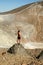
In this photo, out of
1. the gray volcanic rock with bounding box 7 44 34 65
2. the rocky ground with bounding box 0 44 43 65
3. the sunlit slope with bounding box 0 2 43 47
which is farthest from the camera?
the sunlit slope with bounding box 0 2 43 47

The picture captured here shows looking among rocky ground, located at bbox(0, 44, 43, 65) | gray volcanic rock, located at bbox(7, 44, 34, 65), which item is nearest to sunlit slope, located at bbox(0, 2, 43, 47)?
gray volcanic rock, located at bbox(7, 44, 34, 65)

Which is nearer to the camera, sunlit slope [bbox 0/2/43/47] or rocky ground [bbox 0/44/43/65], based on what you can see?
rocky ground [bbox 0/44/43/65]

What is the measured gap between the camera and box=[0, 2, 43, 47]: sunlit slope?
47.6 m

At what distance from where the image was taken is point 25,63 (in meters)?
20.1

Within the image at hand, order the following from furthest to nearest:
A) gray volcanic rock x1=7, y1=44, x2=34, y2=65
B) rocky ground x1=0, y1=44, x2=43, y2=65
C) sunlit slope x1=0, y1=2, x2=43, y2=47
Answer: sunlit slope x1=0, y1=2, x2=43, y2=47
gray volcanic rock x1=7, y1=44, x2=34, y2=65
rocky ground x1=0, y1=44, x2=43, y2=65

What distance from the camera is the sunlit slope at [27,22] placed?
47634 mm

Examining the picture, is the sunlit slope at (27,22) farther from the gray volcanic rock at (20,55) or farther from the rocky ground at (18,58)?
the rocky ground at (18,58)

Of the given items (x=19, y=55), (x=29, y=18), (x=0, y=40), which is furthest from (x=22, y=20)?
(x=19, y=55)

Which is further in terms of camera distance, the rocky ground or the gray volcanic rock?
the gray volcanic rock

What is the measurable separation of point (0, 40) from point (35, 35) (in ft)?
58.9

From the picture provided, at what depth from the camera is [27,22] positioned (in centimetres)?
5519

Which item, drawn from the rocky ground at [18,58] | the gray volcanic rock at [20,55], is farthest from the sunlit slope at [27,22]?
the rocky ground at [18,58]

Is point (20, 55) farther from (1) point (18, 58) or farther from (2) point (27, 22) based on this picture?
(2) point (27, 22)

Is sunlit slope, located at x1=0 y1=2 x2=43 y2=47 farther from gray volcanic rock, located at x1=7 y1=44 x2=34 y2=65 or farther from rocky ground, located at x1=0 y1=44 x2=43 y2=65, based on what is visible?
rocky ground, located at x1=0 y1=44 x2=43 y2=65
